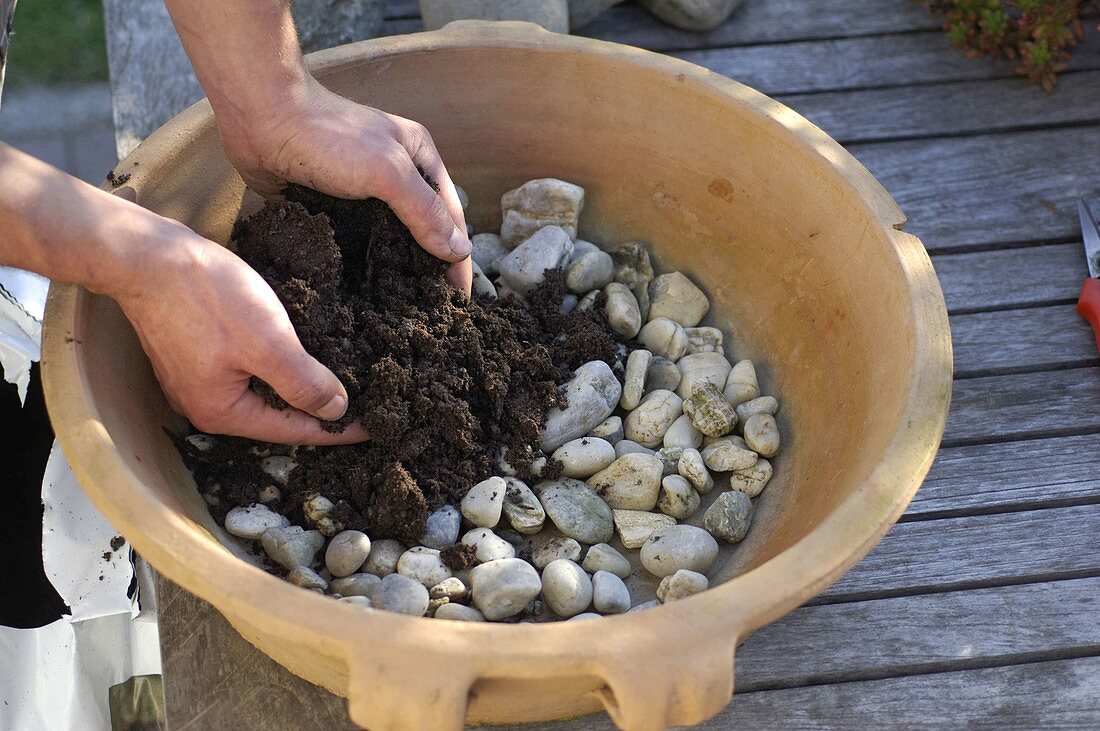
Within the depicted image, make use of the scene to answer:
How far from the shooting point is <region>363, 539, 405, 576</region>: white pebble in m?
1.13

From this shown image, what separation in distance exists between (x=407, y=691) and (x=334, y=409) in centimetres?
39

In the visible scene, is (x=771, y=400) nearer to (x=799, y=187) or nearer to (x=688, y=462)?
(x=688, y=462)

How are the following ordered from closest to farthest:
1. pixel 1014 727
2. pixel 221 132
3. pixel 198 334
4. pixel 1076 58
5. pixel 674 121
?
pixel 198 334, pixel 1014 727, pixel 221 132, pixel 674 121, pixel 1076 58

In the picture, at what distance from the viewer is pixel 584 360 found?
1.33 m

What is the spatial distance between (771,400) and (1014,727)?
1.59ft

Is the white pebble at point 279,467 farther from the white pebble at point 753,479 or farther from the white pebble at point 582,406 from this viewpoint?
the white pebble at point 753,479

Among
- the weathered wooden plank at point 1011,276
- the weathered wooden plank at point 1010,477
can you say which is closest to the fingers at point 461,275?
the weathered wooden plank at point 1010,477

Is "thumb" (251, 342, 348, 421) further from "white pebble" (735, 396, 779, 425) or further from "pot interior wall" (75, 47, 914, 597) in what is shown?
"white pebble" (735, 396, 779, 425)

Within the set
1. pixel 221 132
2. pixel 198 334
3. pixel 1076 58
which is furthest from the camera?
pixel 1076 58

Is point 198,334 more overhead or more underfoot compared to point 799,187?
more overhead

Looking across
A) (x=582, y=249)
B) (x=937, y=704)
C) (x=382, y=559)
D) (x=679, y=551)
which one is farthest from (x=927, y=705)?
(x=582, y=249)

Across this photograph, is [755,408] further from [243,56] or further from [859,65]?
[859,65]

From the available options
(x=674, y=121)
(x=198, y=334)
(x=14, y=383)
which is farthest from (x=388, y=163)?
(x=14, y=383)

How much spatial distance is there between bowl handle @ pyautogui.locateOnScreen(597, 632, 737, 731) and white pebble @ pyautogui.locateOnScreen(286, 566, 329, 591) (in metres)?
0.38
